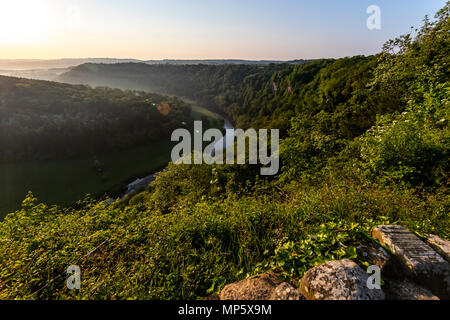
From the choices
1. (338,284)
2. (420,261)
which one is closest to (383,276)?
(420,261)

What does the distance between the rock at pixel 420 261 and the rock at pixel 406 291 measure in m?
0.14

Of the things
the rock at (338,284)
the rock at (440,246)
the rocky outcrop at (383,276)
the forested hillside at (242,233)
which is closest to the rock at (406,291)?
the rocky outcrop at (383,276)

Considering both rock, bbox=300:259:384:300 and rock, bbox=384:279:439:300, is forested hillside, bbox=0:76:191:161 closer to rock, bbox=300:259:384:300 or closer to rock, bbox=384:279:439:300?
rock, bbox=300:259:384:300

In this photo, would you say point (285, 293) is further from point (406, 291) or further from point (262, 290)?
point (406, 291)

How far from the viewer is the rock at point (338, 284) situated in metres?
2.01

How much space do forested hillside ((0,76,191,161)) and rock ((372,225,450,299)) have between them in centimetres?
9438

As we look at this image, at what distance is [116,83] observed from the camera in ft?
649

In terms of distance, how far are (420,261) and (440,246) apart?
0.72 metres

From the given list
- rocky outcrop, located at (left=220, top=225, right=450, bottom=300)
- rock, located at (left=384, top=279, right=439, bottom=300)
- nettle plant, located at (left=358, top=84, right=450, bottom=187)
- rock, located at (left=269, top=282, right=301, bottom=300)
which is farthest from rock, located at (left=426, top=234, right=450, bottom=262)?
nettle plant, located at (left=358, top=84, right=450, bottom=187)

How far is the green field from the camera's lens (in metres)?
53.1

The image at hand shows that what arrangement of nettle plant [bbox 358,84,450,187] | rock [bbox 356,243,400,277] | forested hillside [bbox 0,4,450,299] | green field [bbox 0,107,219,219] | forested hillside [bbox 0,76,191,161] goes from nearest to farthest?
rock [bbox 356,243,400,277]
forested hillside [bbox 0,4,450,299]
nettle plant [bbox 358,84,450,187]
green field [bbox 0,107,219,219]
forested hillside [bbox 0,76,191,161]

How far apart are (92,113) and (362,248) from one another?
10917 centimetres
